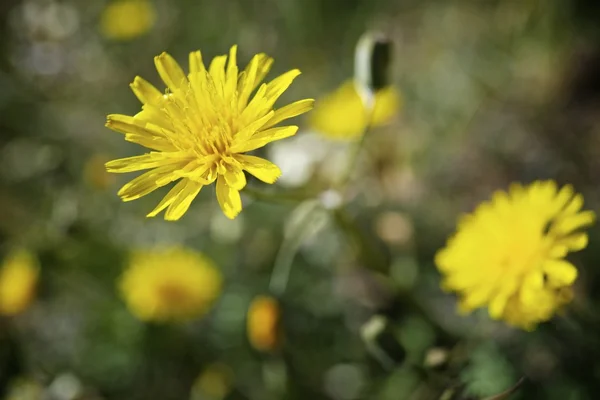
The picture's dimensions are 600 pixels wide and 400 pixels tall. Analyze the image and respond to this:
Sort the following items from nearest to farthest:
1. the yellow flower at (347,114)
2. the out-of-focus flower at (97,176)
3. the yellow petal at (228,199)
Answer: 1. the yellow petal at (228,199)
2. the yellow flower at (347,114)
3. the out-of-focus flower at (97,176)

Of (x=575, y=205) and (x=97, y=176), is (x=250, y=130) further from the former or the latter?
(x=97, y=176)

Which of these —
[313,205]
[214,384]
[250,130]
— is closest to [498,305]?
[313,205]

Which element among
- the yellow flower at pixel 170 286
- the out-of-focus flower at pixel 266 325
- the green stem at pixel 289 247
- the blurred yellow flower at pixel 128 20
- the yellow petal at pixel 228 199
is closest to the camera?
the yellow petal at pixel 228 199

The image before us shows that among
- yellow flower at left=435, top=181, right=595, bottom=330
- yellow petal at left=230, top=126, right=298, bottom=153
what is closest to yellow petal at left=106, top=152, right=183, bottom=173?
yellow petal at left=230, top=126, right=298, bottom=153

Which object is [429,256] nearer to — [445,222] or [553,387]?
[445,222]

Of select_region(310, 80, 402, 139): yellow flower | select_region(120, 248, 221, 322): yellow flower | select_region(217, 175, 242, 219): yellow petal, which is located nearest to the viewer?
select_region(217, 175, 242, 219): yellow petal

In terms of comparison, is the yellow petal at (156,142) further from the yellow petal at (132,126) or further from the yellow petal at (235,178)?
the yellow petal at (235,178)

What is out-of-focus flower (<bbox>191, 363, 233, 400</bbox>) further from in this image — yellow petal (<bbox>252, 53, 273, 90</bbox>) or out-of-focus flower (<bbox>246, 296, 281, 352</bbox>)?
yellow petal (<bbox>252, 53, 273, 90</bbox>)

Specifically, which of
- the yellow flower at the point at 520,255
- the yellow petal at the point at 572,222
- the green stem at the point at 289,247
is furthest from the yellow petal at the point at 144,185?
the yellow petal at the point at 572,222
